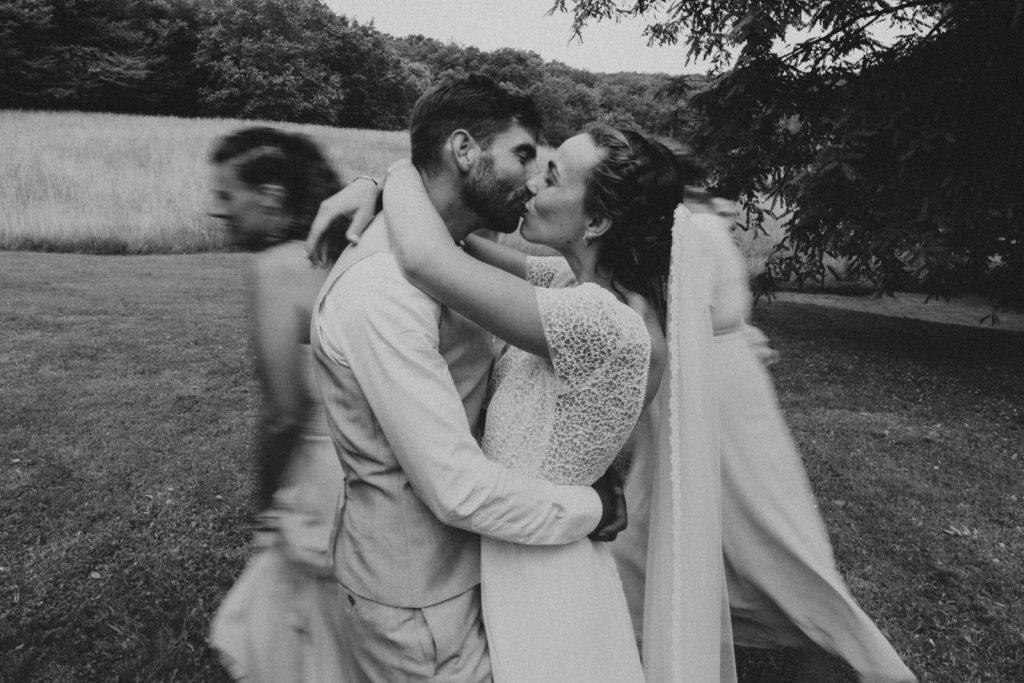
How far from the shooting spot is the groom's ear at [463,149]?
1.96 metres

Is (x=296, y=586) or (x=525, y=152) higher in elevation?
(x=525, y=152)

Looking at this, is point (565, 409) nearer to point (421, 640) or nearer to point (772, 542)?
point (421, 640)

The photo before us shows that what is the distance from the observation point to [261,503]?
2.40 m

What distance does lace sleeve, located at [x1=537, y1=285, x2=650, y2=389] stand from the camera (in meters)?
1.70

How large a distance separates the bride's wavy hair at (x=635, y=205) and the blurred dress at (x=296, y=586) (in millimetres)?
1066

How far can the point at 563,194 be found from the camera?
2.09 meters

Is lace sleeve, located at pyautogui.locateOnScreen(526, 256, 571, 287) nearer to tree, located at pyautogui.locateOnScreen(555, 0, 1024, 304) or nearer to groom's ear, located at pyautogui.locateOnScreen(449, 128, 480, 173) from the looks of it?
groom's ear, located at pyautogui.locateOnScreen(449, 128, 480, 173)

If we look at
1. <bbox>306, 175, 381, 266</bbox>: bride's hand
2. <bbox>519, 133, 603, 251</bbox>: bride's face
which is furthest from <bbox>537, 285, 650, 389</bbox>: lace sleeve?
<bbox>306, 175, 381, 266</bbox>: bride's hand

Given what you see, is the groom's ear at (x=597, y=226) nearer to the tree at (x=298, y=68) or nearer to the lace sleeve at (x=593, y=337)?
the lace sleeve at (x=593, y=337)

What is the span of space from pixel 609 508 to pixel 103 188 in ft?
63.9

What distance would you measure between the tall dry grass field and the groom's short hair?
34.5 feet

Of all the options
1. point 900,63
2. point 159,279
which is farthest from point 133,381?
point 900,63

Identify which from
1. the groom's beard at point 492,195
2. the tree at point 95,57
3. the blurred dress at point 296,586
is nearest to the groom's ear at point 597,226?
the groom's beard at point 492,195

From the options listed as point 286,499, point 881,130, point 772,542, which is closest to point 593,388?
point 286,499
